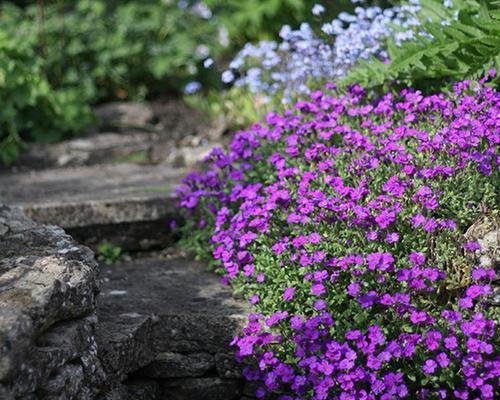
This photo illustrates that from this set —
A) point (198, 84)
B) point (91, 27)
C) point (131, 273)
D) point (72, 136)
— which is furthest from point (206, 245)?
point (91, 27)

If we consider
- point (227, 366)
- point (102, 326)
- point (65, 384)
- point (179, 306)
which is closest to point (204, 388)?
point (227, 366)

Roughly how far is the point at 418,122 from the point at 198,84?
3508 millimetres

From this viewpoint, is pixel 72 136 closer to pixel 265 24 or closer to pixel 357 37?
pixel 265 24

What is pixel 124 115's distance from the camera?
23.5ft

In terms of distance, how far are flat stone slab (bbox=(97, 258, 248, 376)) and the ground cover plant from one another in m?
0.15

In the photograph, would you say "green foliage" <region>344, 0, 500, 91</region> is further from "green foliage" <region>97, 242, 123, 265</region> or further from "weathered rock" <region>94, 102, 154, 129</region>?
"weathered rock" <region>94, 102, 154, 129</region>

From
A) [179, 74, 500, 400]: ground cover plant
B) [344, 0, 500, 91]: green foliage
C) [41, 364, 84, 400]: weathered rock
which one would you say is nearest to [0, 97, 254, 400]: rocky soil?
[41, 364, 84, 400]: weathered rock

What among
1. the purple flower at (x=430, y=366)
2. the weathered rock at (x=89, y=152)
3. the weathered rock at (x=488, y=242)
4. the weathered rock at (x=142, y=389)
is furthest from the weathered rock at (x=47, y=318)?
the weathered rock at (x=89, y=152)

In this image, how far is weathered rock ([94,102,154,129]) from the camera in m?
6.98

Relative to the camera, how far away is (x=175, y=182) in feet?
17.3

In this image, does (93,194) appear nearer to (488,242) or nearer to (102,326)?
(102,326)

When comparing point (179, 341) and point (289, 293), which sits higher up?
point (289, 293)

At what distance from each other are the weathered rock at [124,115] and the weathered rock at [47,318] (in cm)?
358

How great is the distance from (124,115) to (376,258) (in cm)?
435
